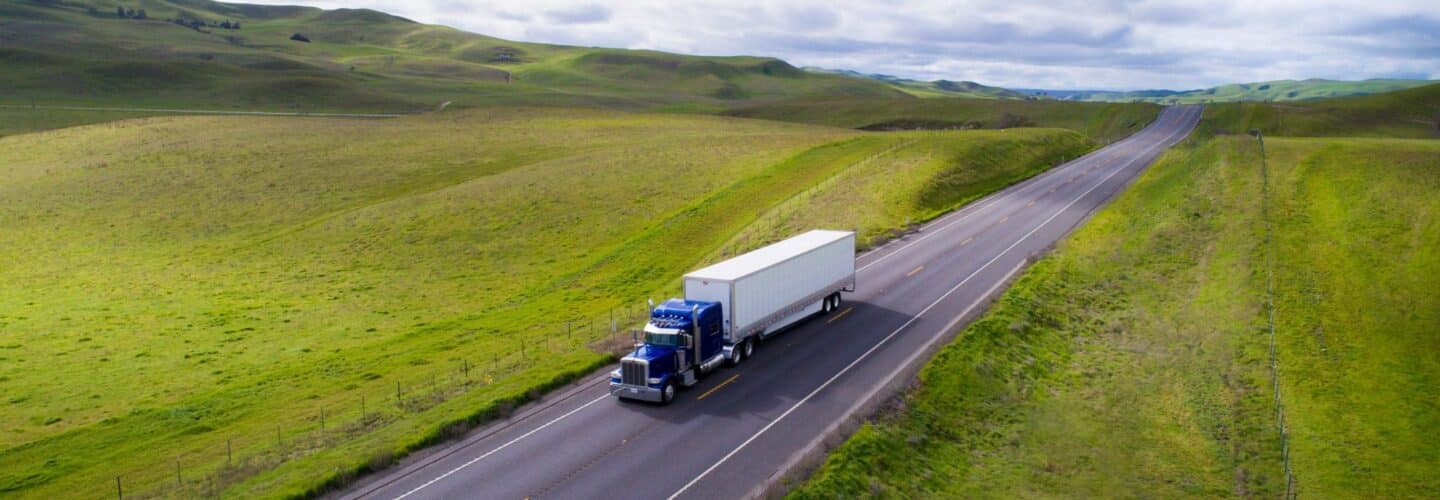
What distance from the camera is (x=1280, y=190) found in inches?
2002

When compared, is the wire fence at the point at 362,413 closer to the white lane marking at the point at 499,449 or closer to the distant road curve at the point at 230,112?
the white lane marking at the point at 499,449

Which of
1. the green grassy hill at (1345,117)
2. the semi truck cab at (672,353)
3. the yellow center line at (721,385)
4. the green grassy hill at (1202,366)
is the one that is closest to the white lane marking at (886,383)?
the green grassy hill at (1202,366)

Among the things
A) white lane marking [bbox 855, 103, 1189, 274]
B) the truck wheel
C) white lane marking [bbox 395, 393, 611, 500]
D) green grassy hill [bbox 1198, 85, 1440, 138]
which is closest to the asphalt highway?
white lane marking [bbox 395, 393, 611, 500]

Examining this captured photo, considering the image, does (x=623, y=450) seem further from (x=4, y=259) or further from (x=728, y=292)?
(x=4, y=259)

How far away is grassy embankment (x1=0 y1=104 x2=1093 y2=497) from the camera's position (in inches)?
1102

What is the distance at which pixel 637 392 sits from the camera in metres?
27.1

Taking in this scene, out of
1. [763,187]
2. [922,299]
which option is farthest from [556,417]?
[763,187]

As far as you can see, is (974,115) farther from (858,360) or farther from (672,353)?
(672,353)

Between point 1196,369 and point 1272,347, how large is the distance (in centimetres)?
331

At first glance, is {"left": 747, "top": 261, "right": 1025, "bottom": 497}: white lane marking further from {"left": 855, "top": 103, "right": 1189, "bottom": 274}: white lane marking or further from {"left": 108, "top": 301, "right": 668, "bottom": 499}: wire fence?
{"left": 108, "top": 301, "right": 668, "bottom": 499}: wire fence

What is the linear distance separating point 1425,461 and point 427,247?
51139 millimetres

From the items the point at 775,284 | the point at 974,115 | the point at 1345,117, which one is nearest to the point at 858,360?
the point at 775,284

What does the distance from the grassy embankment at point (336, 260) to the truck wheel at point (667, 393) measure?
4583 mm

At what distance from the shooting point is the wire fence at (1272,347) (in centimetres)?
2374
